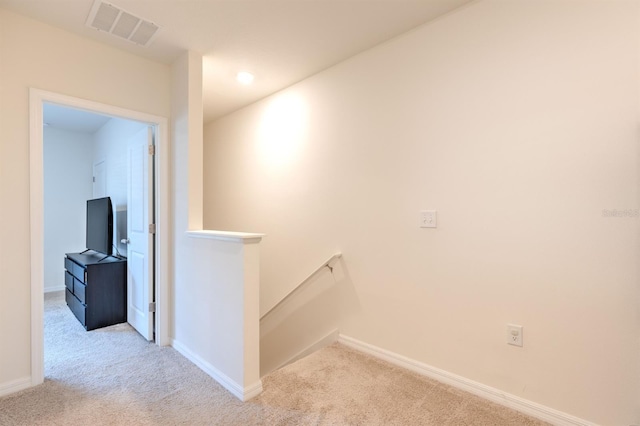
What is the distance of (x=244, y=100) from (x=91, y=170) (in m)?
3.24

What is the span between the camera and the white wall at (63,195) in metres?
4.70

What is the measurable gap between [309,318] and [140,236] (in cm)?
182

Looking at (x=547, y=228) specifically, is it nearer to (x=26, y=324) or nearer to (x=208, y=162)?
(x=26, y=324)

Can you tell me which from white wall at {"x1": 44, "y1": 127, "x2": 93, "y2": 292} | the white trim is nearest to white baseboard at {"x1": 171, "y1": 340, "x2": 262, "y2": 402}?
the white trim

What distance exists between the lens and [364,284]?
8.44ft

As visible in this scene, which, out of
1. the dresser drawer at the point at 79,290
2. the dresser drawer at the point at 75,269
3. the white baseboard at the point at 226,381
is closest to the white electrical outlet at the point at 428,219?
the white baseboard at the point at 226,381

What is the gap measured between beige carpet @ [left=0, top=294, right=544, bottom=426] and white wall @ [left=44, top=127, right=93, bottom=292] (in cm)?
290

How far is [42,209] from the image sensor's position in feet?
7.14

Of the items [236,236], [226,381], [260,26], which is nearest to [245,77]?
[260,26]

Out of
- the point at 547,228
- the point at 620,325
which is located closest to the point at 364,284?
the point at 547,228

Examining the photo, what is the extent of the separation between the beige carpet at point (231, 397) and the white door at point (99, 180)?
2667 millimetres

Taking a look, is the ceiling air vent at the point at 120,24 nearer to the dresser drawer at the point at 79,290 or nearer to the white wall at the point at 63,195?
the dresser drawer at the point at 79,290

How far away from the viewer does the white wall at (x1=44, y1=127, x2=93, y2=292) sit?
4.70 meters

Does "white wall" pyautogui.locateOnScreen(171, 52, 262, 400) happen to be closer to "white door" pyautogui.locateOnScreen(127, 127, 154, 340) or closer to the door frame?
the door frame
